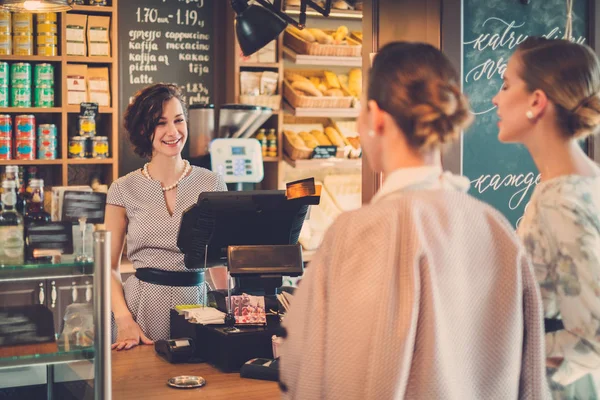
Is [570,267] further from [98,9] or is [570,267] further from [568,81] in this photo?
[98,9]

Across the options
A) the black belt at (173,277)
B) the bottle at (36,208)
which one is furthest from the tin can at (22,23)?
the bottle at (36,208)

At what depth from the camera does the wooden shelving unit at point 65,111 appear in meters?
4.55

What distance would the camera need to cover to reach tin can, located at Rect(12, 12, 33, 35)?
176 inches

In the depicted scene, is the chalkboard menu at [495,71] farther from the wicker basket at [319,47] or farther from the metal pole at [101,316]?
the wicker basket at [319,47]

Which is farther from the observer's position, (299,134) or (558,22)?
(299,134)

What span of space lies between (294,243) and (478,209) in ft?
4.06

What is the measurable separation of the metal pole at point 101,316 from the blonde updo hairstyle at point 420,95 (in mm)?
712

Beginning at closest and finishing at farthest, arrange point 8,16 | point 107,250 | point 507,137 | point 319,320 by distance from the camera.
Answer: point 319,320 < point 107,250 < point 507,137 < point 8,16

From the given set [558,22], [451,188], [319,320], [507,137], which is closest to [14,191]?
[319,320]

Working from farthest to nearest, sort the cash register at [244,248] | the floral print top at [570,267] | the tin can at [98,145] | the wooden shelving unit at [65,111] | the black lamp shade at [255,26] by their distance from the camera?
the tin can at [98,145]
the wooden shelving unit at [65,111]
the black lamp shade at [255,26]
the cash register at [244,248]
the floral print top at [570,267]

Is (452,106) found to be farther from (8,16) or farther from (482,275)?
(8,16)

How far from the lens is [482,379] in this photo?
1351mm

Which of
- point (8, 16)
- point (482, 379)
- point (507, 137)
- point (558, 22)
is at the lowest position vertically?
point (482, 379)

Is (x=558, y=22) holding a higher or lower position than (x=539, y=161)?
higher
